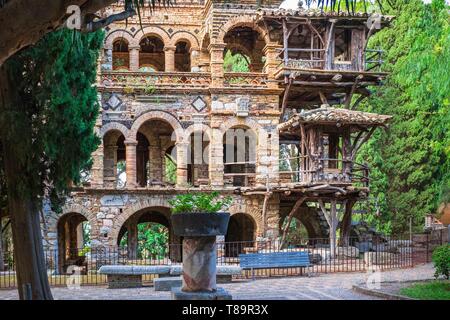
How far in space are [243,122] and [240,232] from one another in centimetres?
569

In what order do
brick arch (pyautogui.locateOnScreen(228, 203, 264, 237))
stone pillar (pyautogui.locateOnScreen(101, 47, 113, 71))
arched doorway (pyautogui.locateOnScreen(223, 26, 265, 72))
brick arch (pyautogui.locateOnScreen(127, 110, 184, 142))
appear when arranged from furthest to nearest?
1. arched doorway (pyautogui.locateOnScreen(223, 26, 265, 72))
2. stone pillar (pyautogui.locateOnScreen(101, 47, 113, 71))
3. brick arch (pyautogui.locateOnScreen(127, 110, 184, 142))
4. brick arch (pyautogui.locateOnScreen(228, 203, 264, 237))

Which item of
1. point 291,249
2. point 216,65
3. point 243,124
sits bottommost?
point 291,249

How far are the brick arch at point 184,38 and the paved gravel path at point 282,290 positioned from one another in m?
13.4

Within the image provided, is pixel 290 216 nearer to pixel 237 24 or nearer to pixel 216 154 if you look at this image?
pixel 216 154

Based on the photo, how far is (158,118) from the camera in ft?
80.8

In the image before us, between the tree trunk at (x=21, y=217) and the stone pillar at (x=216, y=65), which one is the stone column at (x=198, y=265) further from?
the stone pillar at (x=216, y=65)

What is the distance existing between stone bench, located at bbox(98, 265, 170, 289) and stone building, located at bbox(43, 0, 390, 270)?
27.7 ft

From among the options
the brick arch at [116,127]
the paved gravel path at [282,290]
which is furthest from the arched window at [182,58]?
the paved gravel path at [282,290]

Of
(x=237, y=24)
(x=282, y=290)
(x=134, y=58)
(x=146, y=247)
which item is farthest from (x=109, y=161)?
(x=282, y=290)

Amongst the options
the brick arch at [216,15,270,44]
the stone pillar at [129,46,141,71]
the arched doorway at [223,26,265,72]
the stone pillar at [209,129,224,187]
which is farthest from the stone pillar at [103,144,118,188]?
the arched doorway at [223,26,265,72]

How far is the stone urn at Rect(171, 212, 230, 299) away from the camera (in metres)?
9.45

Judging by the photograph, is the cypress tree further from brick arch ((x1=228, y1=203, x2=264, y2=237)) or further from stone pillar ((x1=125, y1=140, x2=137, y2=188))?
brick arch ((x1=228, y1=203, x2=264, y2=237))

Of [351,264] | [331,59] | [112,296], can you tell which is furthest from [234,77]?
[112,296]

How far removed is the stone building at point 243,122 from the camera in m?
23.2
